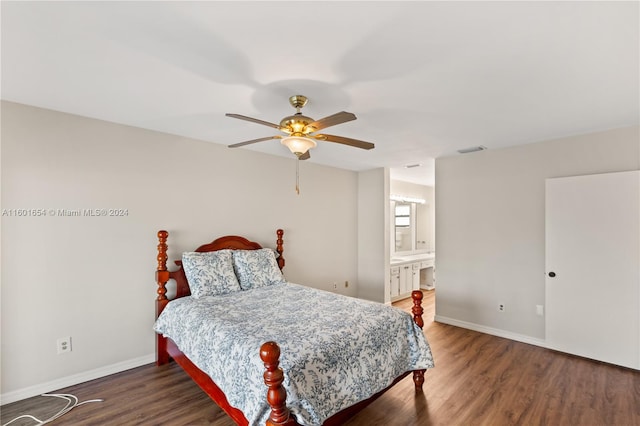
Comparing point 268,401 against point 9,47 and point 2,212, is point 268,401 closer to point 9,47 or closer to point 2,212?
point 9,47

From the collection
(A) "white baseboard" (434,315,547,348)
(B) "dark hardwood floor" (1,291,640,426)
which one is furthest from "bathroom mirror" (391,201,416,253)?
(B) "dark hardwood floor" (1,291,640,426)

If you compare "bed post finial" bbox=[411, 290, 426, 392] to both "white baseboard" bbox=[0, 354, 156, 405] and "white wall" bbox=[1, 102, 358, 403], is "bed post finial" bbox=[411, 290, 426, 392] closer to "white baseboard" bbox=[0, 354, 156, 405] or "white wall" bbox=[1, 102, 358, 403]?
"white wall" bbox=[1, 102, 358, 403]

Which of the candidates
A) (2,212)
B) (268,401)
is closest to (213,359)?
(268,401)

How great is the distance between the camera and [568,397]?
2525 millimetres

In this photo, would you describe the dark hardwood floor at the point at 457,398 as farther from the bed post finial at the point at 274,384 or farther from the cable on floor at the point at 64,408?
the bed post finial at the point at 274,384

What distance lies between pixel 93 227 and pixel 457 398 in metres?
3.74

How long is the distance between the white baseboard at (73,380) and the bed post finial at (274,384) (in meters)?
2.34

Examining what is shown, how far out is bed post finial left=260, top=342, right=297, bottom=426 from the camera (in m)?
1.52

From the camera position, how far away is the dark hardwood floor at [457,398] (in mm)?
2252

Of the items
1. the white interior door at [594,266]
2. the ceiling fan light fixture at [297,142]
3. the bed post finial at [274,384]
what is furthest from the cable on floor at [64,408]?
the white interior door at [594,266]

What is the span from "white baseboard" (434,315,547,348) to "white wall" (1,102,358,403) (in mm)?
3174

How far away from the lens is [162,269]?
3203mm

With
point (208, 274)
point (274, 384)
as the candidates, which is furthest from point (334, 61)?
point (208, 274)

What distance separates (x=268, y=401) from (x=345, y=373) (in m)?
0.65
